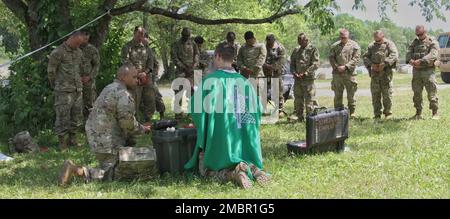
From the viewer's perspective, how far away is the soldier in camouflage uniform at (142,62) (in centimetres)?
1177

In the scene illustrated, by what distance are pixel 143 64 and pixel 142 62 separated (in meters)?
0.07

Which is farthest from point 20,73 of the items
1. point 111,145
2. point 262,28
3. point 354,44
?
point 262,28

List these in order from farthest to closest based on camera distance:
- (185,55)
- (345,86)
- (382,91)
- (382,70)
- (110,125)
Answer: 1. (185,55)
2. (345,86)
3. (382,91)
4. (382,70)
5. (110,125)

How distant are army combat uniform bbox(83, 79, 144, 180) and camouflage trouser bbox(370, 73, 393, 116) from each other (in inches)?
273

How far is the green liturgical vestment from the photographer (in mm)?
6660

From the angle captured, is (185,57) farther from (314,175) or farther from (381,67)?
(314,175)

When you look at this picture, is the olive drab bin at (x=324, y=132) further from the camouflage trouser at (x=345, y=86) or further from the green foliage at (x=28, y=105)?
the green foliage at (x=28, y=105)

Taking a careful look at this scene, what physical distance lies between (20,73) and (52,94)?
931 mm

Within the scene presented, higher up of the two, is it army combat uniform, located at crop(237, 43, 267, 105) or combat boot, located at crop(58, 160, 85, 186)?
army combat uniform, located at crop(237, 43, 267, 105)

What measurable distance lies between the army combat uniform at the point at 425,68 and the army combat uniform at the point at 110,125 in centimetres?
718

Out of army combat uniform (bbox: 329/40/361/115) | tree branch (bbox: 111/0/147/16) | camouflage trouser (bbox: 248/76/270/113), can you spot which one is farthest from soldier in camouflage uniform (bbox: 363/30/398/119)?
tree branch (bbox: 111/0/147/16)

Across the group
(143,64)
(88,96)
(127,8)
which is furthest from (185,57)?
(88,96)

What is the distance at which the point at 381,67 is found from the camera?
1213 cm

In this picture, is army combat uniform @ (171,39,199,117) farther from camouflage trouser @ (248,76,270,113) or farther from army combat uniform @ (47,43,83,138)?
army combat uniform @ (47,43,83,138)
